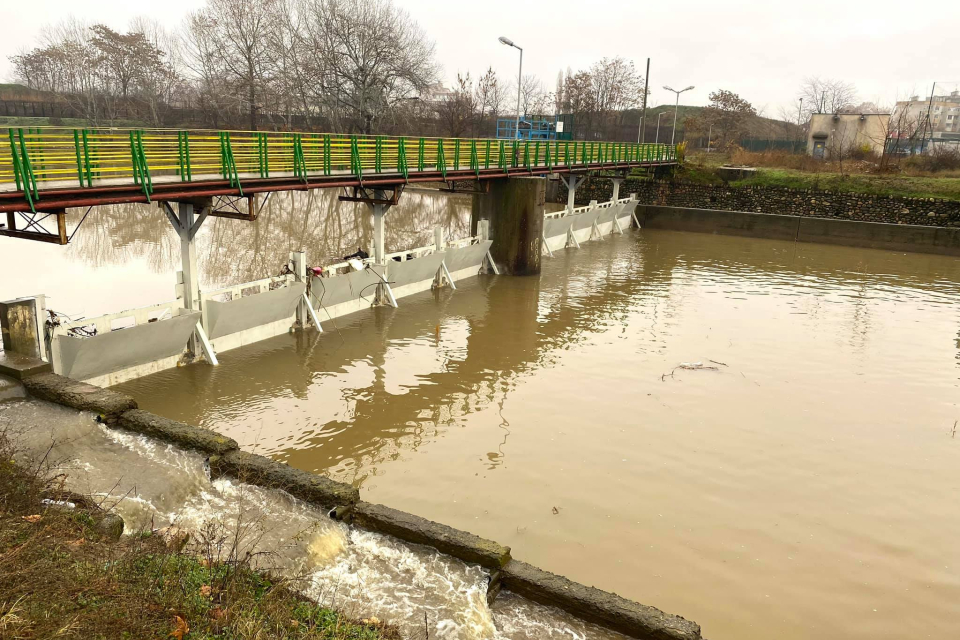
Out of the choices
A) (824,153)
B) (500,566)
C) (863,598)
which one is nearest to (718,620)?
(863,598)

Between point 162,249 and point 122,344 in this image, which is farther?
point 162,249

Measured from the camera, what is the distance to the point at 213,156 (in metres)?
11.8

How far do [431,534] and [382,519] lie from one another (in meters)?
0.54

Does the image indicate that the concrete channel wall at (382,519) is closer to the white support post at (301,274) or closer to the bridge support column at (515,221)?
the white support post at (301,274)

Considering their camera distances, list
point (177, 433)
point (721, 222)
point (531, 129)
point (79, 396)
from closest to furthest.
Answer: point (177, 433), point (79, 396), point (721, 222), point (531, 129)

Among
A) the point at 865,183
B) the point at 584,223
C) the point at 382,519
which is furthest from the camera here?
the point at 865,183

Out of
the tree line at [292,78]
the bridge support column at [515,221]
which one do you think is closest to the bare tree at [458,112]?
the tree line at [292,78]

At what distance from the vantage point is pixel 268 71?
173 feet

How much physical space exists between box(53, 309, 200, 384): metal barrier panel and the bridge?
1656 millimetres

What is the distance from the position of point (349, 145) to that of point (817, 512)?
39.1 ft

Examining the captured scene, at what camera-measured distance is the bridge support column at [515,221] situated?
66.4ft

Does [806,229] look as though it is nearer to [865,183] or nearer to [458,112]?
[865,183]

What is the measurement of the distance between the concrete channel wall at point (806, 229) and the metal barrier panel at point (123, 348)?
26774 mm

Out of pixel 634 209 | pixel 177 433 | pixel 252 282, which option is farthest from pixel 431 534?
pixel 634 209
